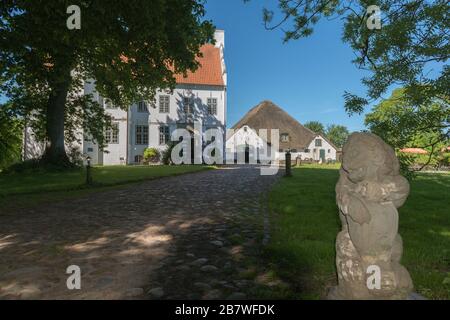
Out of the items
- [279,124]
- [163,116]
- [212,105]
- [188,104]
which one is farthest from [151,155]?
[279,124]

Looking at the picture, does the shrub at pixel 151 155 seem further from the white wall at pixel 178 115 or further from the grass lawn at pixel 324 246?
the grass lawn at pixel 324 246

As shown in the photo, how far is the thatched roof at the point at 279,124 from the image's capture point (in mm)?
48812

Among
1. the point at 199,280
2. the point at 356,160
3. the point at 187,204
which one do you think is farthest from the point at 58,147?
the point at 356,160

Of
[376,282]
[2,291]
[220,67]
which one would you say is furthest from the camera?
[220,67]

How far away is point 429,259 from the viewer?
4645 mm

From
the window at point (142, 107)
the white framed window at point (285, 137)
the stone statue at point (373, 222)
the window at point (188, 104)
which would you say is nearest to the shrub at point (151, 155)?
the window at point (142, 107)

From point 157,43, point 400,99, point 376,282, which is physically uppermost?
→ point 157,43

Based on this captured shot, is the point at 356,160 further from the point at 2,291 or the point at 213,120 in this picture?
the point at 213,120

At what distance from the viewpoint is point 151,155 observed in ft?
114

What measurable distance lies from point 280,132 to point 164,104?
18871mm

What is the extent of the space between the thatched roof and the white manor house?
1171cm

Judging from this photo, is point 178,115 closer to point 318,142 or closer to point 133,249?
point 318,142

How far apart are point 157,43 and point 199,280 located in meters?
10.2

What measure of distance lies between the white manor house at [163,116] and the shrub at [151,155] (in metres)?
1.30
